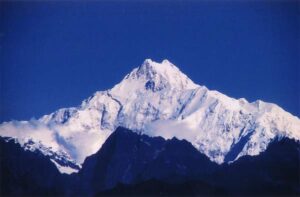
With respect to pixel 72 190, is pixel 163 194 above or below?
below

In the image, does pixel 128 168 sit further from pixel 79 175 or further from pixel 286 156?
pixel 286 156

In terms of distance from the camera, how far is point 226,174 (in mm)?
156125

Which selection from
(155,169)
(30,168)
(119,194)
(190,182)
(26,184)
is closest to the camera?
(119,194)

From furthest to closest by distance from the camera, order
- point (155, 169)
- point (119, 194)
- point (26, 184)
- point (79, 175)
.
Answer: point (79, 175)
point (155, 169)
point (26, 184)
point (119, 194)

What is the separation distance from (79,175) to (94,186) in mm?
13915

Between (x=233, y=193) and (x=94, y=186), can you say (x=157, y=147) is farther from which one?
(x=233, y=193)

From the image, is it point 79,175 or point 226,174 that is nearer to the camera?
point 226,174

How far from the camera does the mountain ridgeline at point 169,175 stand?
5020 inches

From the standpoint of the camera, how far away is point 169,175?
160000 mm

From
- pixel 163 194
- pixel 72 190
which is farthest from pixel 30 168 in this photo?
pixel 163 194

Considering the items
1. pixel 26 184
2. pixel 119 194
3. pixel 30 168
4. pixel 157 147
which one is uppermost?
pixel 157 147

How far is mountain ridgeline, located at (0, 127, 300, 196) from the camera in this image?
418 feet

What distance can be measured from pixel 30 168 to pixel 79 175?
31.6 metres

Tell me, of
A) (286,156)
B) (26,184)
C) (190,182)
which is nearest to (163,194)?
(190,182)
